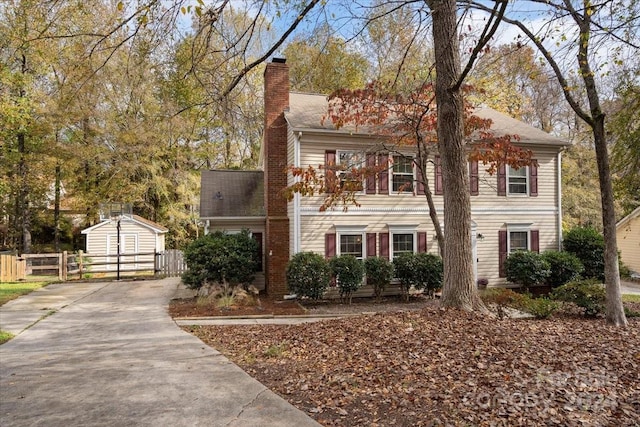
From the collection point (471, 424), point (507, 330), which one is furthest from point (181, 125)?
point (471, 424)

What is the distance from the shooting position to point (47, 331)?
9.09 meters

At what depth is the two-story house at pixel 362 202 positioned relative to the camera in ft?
45.1

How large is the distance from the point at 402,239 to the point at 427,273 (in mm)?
1689

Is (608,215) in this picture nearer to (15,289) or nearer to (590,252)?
(590,252)

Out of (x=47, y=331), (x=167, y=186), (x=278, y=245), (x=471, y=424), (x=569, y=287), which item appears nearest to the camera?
(x=471, y=424)

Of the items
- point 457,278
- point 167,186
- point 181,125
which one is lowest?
point 457,278

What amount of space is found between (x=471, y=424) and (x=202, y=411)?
2.64 metres

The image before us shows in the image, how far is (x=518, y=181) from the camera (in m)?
16.1

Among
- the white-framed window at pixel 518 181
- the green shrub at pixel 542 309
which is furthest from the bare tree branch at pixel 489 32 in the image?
the white-framed window at pixel 518 181

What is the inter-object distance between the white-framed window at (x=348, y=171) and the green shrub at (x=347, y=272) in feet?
7.42

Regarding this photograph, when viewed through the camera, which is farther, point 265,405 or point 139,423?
point 265,405

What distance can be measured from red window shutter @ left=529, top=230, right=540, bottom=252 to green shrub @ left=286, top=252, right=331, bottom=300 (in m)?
8.54

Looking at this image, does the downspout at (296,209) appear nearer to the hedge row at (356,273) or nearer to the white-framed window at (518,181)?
the hedge row at (356,273)

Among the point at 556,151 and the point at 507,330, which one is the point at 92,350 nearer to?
the point at 507,330
